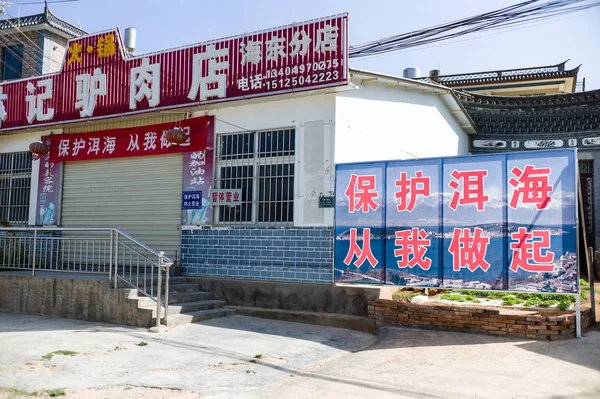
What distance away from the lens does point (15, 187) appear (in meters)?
13.8

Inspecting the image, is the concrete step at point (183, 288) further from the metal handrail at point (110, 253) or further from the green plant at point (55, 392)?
the green plant at point (55, 392)

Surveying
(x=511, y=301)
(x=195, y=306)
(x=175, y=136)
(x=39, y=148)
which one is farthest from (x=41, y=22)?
(x=511, y=301)

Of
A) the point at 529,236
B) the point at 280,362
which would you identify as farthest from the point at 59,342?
the point at 529,236

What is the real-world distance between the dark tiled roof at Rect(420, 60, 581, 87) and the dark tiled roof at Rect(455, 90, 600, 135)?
5288 mm

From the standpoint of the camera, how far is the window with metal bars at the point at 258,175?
1015cm

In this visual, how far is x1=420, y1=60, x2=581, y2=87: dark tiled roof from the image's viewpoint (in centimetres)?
1880

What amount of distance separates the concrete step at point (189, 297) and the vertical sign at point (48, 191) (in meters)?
4.93

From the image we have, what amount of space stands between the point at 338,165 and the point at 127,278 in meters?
4.38

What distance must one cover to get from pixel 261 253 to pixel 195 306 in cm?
161

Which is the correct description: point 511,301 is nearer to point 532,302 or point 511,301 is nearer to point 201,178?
point 532,302

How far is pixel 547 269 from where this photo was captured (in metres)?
7.69

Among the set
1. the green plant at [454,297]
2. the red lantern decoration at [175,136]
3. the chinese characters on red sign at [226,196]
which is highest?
the red lantern decoration at [175,136]

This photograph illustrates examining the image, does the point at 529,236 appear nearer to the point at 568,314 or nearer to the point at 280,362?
the point at 568,314

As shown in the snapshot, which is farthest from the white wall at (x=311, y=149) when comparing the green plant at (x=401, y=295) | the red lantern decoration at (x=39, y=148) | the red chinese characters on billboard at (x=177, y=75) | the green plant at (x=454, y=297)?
the red lantern decoration at (x=39, y=148)
